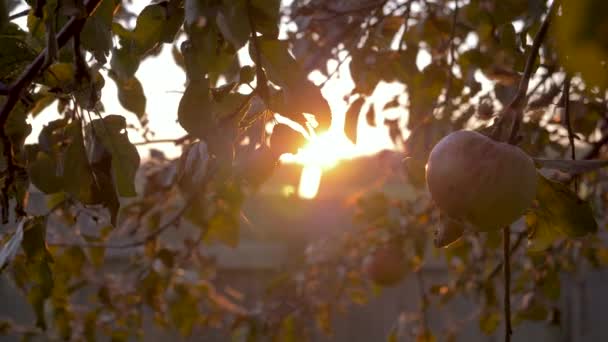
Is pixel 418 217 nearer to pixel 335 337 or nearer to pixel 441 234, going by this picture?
pixel 441 234

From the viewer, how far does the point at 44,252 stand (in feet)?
2.24

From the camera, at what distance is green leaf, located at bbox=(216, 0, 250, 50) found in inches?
18.7

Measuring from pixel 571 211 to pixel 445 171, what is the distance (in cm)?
13

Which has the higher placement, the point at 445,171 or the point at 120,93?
the point at 120,93

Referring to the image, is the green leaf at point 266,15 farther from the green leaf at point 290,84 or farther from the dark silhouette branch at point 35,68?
the dark silhouette branch at point 35,68

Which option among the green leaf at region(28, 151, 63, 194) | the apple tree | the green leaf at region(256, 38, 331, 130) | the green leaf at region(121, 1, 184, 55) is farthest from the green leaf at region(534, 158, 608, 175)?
the green leaf at region(28, 151, 63, 194)

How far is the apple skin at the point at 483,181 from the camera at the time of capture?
0.53 metres

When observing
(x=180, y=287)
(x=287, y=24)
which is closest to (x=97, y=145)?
(x=287, y=24)

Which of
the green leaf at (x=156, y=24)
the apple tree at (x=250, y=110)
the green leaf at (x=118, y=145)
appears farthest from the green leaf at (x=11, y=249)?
the green leaf at (x=156, y=24)

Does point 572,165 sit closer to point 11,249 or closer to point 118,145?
point 118,145

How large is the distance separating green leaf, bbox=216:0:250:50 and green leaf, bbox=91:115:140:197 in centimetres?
19

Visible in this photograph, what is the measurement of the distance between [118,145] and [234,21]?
0.68 ft

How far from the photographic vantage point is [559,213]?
0.59 metres

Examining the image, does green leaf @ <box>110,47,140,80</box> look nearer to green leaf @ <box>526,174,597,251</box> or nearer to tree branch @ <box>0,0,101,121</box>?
tree branch @ <box>0,0,101,121</box>
